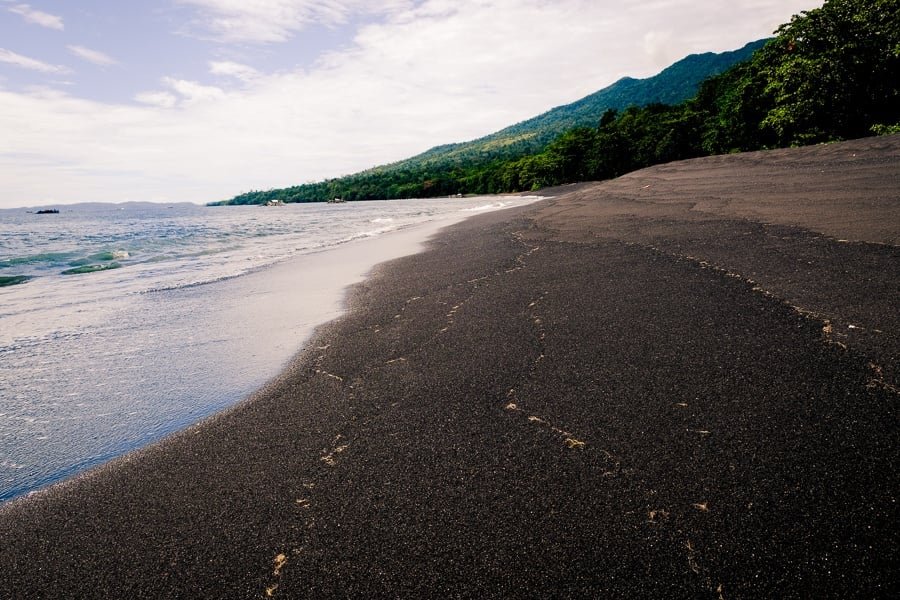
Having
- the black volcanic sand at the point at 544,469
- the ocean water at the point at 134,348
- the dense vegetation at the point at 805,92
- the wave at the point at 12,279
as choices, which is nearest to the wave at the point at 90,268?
the ocean water at the point at 134,348

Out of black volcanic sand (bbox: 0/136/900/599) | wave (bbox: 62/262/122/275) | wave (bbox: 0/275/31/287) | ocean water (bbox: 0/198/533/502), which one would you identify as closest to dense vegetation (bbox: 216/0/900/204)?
black volcanic sand (bbox: 0/136/900/599)

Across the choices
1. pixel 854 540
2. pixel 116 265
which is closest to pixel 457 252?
pixel 854 540

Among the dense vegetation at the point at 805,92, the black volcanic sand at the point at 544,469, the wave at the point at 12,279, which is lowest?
the black volcanic sand at the point at 544,469

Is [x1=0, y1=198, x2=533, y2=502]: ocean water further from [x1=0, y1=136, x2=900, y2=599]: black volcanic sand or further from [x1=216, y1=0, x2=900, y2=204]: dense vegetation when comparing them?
[x1=216, y1=0, x2=900, y2=204]: dense vegetation

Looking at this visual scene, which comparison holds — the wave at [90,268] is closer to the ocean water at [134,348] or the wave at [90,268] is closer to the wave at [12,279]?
the ocean water at [134,348]

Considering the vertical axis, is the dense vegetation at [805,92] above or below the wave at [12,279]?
above

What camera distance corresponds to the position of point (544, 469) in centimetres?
293

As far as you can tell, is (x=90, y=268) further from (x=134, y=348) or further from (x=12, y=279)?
(x=134, y=348)

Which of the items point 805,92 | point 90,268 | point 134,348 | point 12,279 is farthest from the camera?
point 805,92

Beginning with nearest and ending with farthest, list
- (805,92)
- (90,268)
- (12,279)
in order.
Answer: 1. (12,279)
2. (90,268)
3. (805,92)

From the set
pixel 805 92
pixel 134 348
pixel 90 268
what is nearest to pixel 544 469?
pixel 134 348

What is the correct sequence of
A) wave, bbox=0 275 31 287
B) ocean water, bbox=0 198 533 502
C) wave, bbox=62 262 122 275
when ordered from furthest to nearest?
wave, bbox=62 262 122 275 → wave, bbox=0 275 31 287 → ocean water, bbox=0 198 533 502

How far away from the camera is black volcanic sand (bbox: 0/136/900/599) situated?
7.25ft

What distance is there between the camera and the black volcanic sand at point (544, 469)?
2211 millimetres
